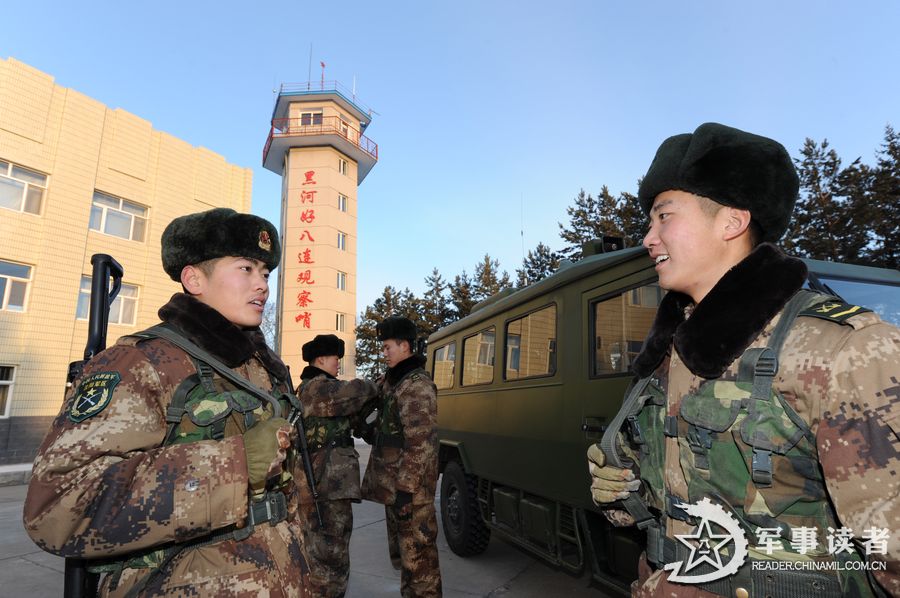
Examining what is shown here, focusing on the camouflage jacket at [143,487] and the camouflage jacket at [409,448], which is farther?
the camouflage jacket at [409,448]

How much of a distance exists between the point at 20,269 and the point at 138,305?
124 inches

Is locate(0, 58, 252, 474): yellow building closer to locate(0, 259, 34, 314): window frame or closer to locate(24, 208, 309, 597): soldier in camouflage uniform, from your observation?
locate(0, 259, 34, 314): window frame

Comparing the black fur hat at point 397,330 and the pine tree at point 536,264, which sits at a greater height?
the pine tree at point 536,264

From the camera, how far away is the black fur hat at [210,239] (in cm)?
194

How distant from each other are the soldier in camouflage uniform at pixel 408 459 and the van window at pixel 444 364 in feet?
5.30

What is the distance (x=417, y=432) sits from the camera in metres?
4.06

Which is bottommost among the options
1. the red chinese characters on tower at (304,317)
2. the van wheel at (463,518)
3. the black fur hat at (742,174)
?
the van wheel at (463,518)

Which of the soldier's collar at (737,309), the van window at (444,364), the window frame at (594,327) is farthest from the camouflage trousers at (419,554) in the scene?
the soldier's collar at (737,309)

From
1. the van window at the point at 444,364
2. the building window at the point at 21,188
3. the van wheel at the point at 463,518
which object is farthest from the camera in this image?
the building window at the point at 21,188

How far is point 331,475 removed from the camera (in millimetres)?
4043

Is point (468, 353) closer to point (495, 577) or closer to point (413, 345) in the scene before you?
point (413, 345)

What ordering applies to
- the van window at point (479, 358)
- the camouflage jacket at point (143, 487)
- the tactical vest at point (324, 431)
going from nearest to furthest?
the camouflage jacket at point (143, 487), the tactical vest at point (324, 431), the van window at point (479, 358)

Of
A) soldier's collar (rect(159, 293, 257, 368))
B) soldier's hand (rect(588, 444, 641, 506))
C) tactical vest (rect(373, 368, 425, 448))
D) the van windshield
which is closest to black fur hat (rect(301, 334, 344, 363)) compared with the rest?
tactical vest (rect(373, 368, 425, 448))

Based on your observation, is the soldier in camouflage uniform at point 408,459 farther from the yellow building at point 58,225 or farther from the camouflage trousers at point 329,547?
the yellow building at point 58,225
